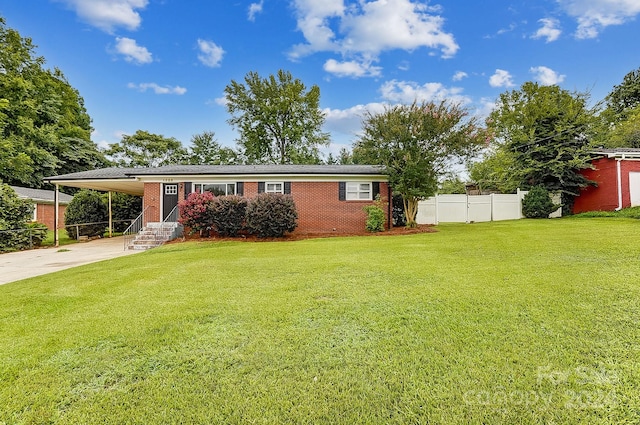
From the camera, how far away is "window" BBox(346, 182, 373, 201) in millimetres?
14406

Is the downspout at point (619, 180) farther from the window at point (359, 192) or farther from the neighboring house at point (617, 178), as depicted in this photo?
the window at point (359, 192)

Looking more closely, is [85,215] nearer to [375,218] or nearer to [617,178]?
[375,218]

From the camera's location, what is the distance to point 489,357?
2.50 meters

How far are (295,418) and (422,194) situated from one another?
11.9 metres

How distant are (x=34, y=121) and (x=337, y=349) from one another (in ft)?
115

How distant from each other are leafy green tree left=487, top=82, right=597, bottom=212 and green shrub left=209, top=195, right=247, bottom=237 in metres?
16.0

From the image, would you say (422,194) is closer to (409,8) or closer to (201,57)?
(409,8)

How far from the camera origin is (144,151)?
3350 cm

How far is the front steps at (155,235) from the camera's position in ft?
40.3

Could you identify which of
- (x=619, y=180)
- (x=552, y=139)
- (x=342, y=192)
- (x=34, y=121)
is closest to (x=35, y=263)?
(x=342, y=192)

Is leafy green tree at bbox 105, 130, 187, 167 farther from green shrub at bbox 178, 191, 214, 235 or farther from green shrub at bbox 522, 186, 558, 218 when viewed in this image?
green shrub at bbox 522, 186, 558, 218

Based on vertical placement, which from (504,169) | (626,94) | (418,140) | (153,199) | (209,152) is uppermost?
(626,94)

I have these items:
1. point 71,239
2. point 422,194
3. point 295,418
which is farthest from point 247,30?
point 295,418

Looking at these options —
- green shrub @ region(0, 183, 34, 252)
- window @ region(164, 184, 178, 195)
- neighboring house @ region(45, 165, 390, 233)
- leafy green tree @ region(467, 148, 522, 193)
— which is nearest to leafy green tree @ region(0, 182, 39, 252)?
green shrub @ region(0, 183, 34, 252)
